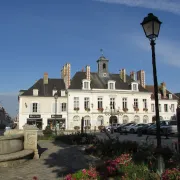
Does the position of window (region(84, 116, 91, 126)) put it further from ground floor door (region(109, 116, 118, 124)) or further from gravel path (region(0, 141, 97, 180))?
gravel path (region(0, 141, 97, 180))

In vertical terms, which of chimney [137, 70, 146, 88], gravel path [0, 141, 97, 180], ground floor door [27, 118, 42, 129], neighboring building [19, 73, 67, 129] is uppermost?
chimney [137, 70, 146, 88]

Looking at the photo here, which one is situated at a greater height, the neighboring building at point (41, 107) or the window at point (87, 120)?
the neighboring building at point (41, 107)

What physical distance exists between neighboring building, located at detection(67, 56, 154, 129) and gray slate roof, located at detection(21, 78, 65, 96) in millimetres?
3012

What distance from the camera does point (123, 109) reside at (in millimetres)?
47000

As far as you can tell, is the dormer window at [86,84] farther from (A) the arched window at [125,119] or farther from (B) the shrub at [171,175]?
(B) the shrub at [171,175]

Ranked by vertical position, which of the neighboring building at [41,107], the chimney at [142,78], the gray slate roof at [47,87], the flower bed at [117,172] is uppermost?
the chimney at [142,78]

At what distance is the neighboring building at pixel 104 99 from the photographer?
45125mm

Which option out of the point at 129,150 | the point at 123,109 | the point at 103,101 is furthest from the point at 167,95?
the point at 129,150

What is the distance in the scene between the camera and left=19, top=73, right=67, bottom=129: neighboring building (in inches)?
1738

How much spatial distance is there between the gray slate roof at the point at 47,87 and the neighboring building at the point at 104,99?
301 cm

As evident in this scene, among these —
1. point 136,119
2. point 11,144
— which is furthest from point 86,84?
point 11,144

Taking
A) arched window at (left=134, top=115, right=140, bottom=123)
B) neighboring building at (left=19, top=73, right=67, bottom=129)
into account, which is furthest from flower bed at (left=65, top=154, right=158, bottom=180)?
arched window at (left=134, top=115, right=140, bottom=123)

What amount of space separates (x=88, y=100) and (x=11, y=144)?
35.9 meters

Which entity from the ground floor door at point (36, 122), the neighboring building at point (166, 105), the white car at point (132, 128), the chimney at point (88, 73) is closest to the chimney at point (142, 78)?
the neighboring building at point (166, 105)
